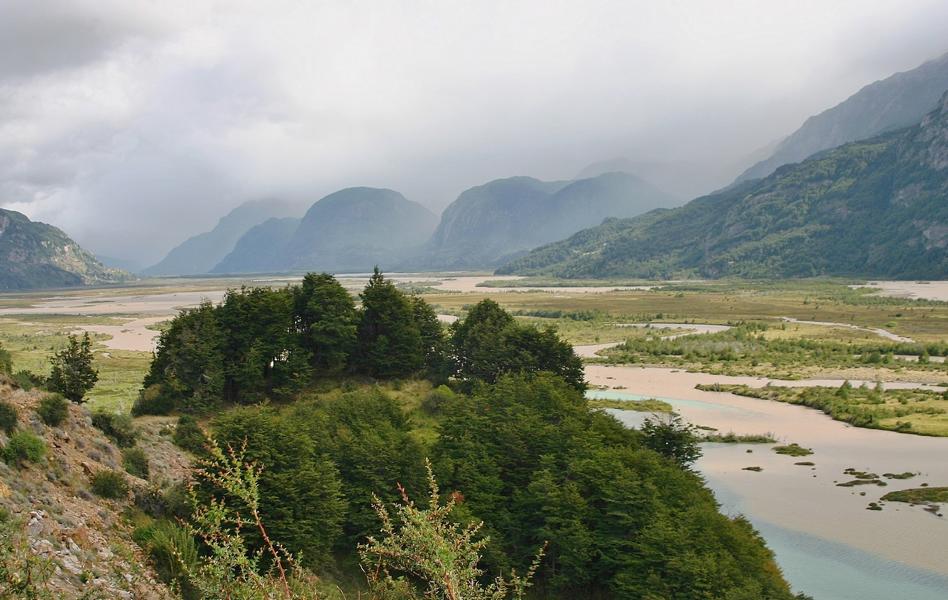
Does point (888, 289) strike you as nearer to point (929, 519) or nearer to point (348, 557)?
point (929, 519)

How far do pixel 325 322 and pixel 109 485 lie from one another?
28555mm

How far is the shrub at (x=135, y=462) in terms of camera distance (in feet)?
76.7

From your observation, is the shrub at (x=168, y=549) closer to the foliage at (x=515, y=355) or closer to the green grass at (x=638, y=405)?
the foliage at (x=515, y=355)

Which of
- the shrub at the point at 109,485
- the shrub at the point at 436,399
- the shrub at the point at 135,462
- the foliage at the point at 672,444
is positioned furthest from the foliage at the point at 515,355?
the shrub at the point at 109,485

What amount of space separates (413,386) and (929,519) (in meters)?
32.9

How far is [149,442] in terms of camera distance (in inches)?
1096

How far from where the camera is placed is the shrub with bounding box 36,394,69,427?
2156 cm

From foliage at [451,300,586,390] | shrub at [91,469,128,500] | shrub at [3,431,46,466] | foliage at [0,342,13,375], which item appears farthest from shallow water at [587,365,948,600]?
foliage at [0,342,13,375]

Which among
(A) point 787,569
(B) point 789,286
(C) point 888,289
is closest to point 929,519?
(A) point 787,569

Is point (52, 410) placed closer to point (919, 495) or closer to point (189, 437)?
point (189, 437)

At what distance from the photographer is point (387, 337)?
169 ft

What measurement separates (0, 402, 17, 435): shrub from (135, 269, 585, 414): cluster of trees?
20.1m

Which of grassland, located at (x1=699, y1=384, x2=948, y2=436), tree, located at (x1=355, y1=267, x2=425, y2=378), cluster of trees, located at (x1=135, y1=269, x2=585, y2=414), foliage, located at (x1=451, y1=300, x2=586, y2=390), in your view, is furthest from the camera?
tree, located at (x1=355, y1=267, x2=425, y2=378)

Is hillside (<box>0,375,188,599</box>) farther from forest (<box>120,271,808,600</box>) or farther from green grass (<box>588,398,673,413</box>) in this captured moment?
green grass (<box>588,398,673,413</box>)
